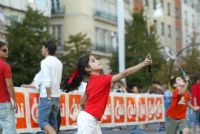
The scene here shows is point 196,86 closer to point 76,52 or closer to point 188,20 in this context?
point 76,52

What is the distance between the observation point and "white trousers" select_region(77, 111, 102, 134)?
277 inches

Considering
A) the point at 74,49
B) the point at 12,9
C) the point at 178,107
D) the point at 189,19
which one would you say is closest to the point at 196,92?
the point at 178,107

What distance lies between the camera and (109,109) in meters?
15.3

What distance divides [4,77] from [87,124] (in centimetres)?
250

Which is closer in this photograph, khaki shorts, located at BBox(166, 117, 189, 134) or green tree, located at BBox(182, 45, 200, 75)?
khaki shorts, located at BBox(166, 117, 189, 134)

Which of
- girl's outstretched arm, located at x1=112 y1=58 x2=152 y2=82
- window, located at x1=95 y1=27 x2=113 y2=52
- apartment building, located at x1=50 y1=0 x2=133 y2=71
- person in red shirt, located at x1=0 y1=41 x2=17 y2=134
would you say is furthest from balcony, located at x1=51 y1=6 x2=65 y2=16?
girl's outstretched arm, located at x1=112 y1=58 x2=152 y2=82

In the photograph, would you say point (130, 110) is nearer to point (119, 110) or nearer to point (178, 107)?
point (119, 110)

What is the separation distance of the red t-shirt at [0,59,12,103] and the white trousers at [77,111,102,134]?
231 cm

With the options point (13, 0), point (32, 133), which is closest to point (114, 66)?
point (13, 0)

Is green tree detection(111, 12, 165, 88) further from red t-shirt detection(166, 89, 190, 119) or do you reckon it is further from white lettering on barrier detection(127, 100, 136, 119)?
red t-shirt detection(166, 89, 190, 119)

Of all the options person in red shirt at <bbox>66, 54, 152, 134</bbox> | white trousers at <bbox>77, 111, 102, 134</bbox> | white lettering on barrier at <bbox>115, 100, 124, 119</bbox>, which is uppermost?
person in red shirt at <bbox>66, 54, 152, 134</bbox>

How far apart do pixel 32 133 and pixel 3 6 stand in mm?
29161

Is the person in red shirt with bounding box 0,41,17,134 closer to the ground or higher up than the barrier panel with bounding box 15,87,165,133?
higher up

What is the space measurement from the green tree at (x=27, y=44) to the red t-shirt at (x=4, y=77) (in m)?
25.6
